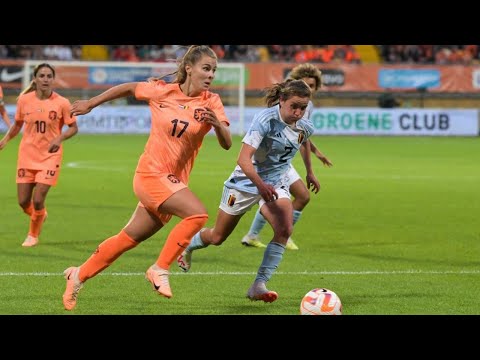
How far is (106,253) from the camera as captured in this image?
8.27 m

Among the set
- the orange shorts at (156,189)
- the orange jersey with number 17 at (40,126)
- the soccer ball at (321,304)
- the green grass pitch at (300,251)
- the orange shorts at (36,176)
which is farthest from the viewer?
the orange jersey with number 17 at (40,126)

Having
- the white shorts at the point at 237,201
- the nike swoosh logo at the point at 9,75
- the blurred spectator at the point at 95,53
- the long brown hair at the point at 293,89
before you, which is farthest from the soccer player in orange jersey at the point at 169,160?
the blurred spectator at the point at 95,53

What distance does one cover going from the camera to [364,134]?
39.6m

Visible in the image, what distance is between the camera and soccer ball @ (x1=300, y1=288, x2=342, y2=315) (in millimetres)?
8023

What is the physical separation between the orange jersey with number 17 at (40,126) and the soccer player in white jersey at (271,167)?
13.2 ft

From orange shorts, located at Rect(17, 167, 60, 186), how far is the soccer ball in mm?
5465

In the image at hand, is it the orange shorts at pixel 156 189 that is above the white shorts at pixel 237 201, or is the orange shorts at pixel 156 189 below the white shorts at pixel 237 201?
above

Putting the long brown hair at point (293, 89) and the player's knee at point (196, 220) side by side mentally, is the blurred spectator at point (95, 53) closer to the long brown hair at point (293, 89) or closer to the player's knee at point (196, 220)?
the long brown hair at point (293, 89)

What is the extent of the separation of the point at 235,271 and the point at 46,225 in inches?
186

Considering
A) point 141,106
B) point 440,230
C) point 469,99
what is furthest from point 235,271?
point 469,99

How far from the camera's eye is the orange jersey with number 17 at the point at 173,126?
823 cm

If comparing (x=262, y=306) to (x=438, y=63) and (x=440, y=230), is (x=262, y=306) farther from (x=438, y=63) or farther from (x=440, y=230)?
(x=438, y=63)

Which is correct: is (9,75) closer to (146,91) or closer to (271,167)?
(271,167)

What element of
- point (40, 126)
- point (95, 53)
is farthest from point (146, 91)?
point (95, 53)
